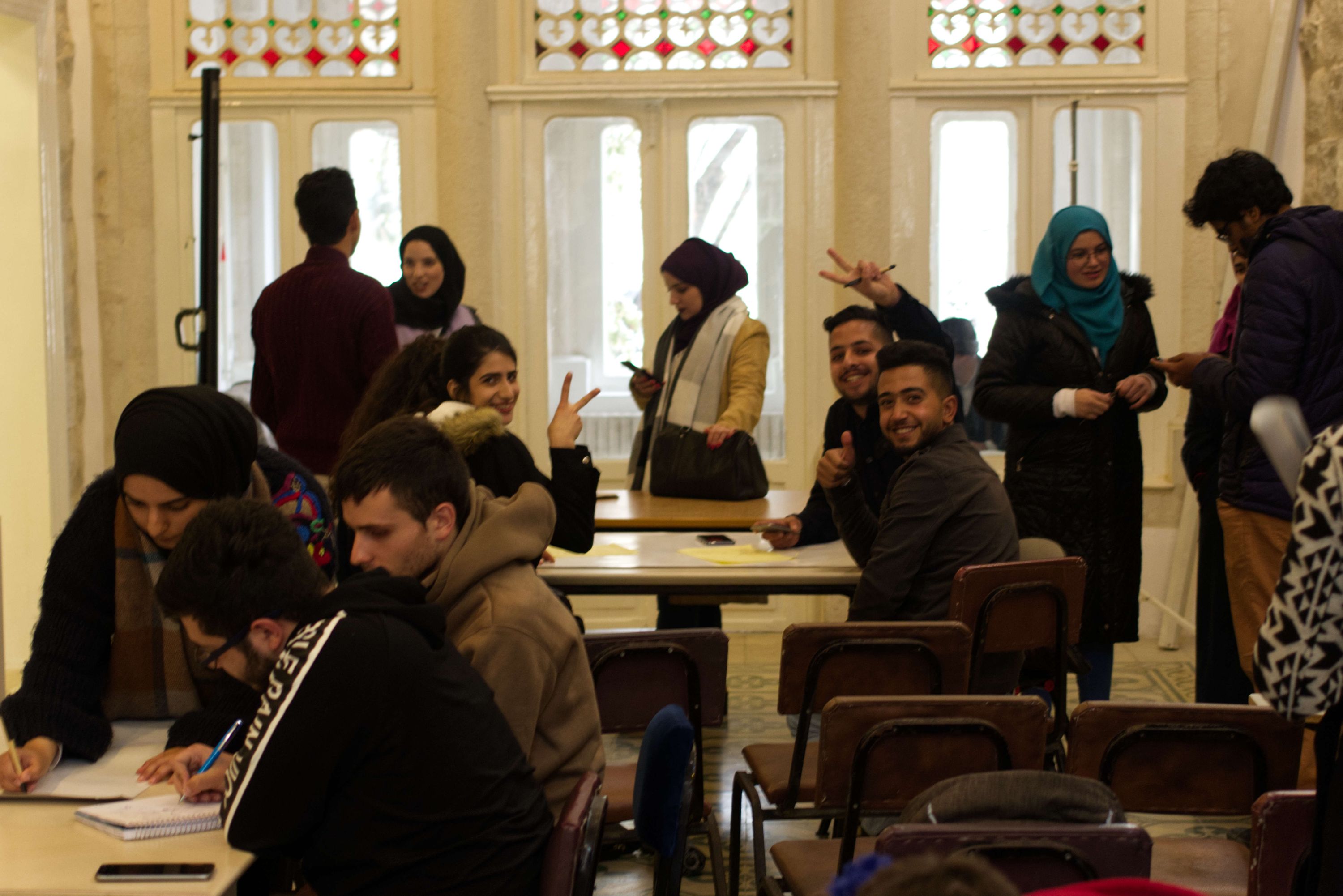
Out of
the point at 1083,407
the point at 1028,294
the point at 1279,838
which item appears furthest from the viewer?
the point at 1028,294

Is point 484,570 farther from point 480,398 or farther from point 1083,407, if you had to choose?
point 1083,407

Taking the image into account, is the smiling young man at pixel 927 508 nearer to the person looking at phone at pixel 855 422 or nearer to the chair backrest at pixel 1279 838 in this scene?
the person looking at phone at pixel 855 422

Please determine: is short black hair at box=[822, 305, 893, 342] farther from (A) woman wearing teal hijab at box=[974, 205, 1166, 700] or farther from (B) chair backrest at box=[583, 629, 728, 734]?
(B) chair backrest at box=[583, 629, 728, 734]

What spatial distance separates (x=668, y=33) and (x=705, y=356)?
6.86 feet

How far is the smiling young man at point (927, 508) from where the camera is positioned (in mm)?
3381

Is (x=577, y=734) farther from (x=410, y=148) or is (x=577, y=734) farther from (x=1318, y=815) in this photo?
(x=410, y=148)

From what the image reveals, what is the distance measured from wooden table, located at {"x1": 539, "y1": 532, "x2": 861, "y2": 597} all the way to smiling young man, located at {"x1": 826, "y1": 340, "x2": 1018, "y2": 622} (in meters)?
0.21

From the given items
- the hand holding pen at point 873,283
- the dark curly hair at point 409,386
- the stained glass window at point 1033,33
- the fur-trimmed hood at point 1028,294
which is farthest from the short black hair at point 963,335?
the dark curly hair at point 409,386

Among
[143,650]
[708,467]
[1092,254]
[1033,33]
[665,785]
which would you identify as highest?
[1033,33]

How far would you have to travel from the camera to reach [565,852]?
1.84 metres

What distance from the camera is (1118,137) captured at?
6344 millimetres

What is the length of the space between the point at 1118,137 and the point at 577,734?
16.7ft

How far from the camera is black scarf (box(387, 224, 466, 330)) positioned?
5.06m

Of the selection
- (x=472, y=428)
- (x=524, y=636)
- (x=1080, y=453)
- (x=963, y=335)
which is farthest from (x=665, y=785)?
(x=963, y=335)
